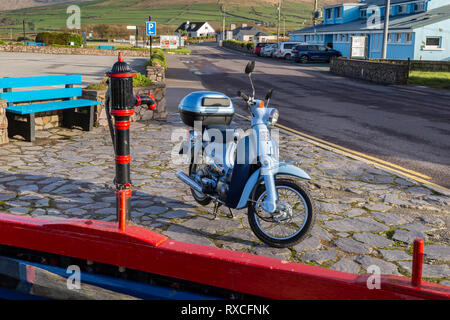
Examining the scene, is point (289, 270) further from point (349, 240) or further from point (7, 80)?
point (7, 80)

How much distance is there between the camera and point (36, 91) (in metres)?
10.3

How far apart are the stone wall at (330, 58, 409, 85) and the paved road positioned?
1.95 m

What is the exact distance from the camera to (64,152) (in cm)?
874

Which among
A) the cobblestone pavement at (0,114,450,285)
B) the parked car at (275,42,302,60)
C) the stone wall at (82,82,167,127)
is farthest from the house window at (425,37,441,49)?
the cobblestone pavement at (0,114,450,285)

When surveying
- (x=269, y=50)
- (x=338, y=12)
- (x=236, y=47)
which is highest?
(x=338, y=12)

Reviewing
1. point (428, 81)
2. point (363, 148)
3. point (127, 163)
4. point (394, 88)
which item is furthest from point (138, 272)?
point (428, 81)

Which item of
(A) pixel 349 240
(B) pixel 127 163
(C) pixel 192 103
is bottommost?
(A) pixel 349 240

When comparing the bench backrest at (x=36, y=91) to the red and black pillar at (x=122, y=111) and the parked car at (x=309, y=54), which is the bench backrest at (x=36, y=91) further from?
the parked car at (x=309, y=54)

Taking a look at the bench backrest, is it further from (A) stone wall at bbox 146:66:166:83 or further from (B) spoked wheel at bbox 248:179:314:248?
(B) spoked wheel at bbox 248:179:314:248

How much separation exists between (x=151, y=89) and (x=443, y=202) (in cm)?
789

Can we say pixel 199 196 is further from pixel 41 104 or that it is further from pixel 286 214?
pixel 41 104

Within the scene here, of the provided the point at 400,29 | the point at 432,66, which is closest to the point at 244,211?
the point at 432,66

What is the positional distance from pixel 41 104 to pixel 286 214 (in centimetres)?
681

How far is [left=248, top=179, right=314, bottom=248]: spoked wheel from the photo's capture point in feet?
15.5
